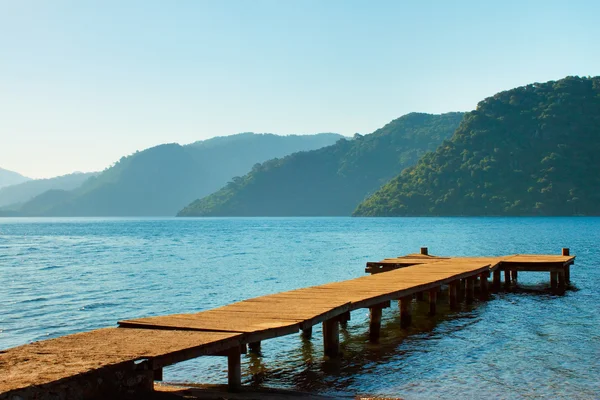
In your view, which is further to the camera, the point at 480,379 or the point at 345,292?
the point at 345,292

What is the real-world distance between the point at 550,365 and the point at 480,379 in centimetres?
227

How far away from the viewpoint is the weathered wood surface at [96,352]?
26.8 ft

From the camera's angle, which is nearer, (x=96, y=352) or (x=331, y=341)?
(x=96, y=352)

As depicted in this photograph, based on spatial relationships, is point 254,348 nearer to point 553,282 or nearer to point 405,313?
point 405,313

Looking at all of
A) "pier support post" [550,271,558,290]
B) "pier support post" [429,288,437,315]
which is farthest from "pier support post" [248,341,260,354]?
"pier support post" [550,271,558,290]

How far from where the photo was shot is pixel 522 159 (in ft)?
560

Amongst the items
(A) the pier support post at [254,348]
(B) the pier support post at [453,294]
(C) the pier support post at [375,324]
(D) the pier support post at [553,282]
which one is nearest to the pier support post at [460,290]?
(B) the pier support post at [453,294]

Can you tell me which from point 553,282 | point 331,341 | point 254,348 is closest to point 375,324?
point 331,341

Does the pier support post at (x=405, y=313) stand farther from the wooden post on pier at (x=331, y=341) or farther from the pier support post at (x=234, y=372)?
the pier support post at (x=234, y=372)

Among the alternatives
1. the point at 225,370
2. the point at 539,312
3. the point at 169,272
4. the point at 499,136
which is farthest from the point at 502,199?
the point at 225,370

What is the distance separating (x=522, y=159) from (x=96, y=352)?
173 m

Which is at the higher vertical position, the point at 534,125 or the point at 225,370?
the point at 534,125

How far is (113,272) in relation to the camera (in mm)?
42031

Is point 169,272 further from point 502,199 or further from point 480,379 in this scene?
point 502,199
